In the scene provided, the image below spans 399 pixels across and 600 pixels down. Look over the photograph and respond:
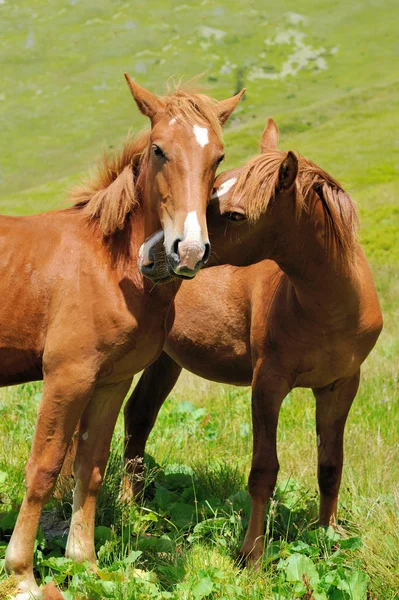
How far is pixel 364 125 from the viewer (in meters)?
39.7

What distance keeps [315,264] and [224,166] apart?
2582 centimetres

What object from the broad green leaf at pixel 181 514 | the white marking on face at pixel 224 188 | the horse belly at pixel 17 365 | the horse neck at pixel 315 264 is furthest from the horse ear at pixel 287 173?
the broad green leaf at pixel 181 514

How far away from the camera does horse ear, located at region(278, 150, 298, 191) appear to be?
3.82 m

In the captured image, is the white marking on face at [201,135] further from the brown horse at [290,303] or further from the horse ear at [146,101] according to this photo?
the brown horse at [290,303]

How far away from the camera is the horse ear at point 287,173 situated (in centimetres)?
382

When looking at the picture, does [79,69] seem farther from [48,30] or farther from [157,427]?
[157,427]

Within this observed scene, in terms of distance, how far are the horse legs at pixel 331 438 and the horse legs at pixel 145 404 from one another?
144cm

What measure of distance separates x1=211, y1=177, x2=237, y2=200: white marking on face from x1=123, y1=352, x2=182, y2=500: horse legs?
2191 millimetres

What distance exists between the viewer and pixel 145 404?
5.68m

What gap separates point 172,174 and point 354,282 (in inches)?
57.3

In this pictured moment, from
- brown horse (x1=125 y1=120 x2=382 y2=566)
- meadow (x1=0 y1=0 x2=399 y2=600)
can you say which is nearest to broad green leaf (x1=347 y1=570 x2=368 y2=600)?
meadow (x1=0 y1=0 x2=399 y2=600)

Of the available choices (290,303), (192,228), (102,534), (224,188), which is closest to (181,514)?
(102,534)

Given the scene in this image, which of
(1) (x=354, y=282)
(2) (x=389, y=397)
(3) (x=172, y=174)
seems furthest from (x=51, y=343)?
(2) (x=389, y=397)

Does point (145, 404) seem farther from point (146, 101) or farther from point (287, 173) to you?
point (146, 101)
